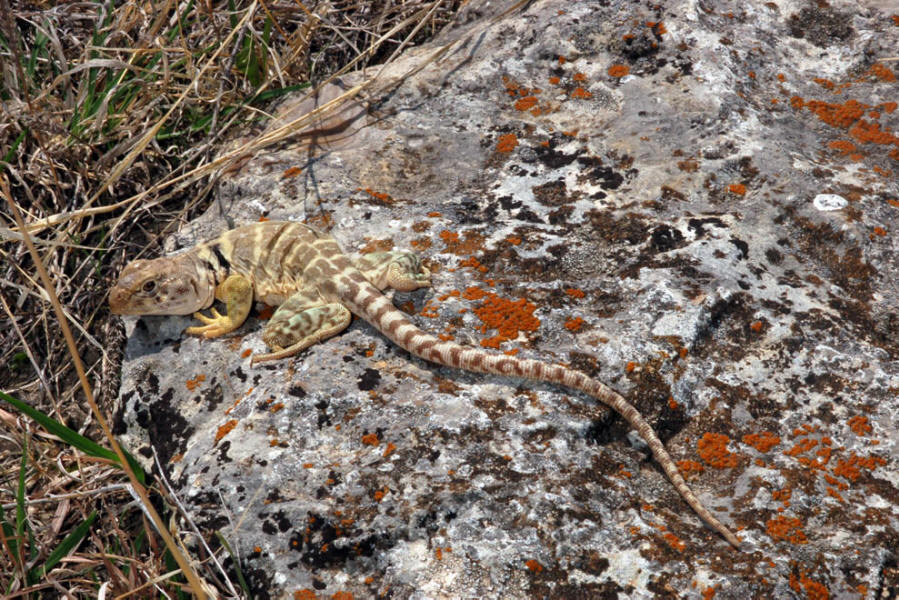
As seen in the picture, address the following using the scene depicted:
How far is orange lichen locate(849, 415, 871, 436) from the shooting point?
3.45 metres

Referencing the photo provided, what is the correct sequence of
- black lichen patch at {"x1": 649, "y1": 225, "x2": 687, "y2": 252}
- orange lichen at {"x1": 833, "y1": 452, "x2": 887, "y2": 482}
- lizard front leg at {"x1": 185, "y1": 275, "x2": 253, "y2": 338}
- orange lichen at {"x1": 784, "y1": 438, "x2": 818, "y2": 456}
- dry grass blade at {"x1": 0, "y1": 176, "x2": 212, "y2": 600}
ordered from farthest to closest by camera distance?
lizard front leg at {"x1": 185, "y1": 275, "x2": 253, "y2": 338}, black lichen patch at {"x1": 649, "y1": 225, "x2": 687, "y2": 252}, orange lichen at {"x1": 784, "y1": 438, "x2": 818, "y2": 456}, orange lichen at {"x1": 833, "y1": 452, "x2": 887, "y2": 482}, dry grass blade at {"x1": 0, "y1": 176, "x2": 212, "y2": 600}

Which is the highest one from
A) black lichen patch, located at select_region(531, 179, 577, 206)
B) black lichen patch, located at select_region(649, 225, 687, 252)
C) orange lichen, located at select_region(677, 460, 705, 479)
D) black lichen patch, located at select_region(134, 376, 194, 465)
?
black lichen patch, located at select_region(649, 225, 687, 252)

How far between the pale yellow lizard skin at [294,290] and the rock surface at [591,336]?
0.11 meters

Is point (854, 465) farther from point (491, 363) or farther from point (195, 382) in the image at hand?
point (195, 382)

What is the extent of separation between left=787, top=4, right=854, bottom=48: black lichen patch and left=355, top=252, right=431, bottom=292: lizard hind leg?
3.51 meters

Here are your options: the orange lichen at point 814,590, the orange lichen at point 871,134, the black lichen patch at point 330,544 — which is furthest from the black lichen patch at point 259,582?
the orange lichen at point 871,134

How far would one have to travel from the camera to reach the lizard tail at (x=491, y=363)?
3.36 metres

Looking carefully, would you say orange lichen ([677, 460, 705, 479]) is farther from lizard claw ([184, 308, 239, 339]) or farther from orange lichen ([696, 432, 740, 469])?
lizard claw ([184, 308, 239, 339])

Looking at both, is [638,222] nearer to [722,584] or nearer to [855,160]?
[855,160]

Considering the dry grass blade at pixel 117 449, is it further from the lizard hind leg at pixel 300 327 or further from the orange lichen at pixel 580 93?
the orange lichen at pixel 580 93

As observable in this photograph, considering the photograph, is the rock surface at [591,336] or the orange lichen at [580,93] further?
the orange lichen at [580,93]

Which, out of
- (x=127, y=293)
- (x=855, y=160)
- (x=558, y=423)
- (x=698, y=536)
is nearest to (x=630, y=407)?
(x=558, y=423)

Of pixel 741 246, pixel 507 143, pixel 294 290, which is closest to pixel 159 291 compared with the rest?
pixel 294 290

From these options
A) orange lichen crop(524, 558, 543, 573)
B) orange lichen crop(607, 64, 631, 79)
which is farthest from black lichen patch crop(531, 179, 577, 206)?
orange lichen crop(524, 558, 543, 573)
